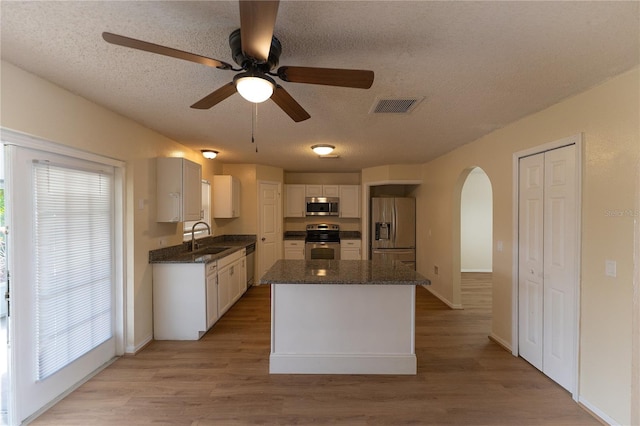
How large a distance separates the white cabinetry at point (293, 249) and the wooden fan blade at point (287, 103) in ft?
13.9

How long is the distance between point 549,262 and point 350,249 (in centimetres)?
384

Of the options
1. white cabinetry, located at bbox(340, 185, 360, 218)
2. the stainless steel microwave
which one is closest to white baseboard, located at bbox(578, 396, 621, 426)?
white cabinetry, located at bbox(340, 185, 360, 218)

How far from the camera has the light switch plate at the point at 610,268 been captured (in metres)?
1.95

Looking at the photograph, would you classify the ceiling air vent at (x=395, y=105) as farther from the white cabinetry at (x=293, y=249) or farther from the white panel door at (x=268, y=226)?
the white cabinetry at (x=293, y=249)

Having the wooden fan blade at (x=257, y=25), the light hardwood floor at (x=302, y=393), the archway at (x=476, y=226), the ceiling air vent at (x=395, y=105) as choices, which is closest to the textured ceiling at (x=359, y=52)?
the ceiling air vent at (x=395, y=105)

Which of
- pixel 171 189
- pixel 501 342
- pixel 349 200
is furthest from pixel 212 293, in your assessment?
pixel 349 200

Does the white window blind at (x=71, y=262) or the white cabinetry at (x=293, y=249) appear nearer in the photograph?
the white window blind at (x=71, y=262)

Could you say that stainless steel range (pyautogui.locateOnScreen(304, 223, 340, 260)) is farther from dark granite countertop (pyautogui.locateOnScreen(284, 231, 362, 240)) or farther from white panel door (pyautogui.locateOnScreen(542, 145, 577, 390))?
white panel door (pyautogui.locateOnScreen(542, 145, 577, 390))

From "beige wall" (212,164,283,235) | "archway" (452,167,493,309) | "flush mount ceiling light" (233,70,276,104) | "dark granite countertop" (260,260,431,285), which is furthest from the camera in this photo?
"archway" (452,167,493,309)

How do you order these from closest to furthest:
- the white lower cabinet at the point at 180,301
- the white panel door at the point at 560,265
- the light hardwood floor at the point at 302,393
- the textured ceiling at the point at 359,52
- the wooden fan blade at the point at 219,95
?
1. the textured ceiling at the point at 359,52
2. the wooden fan blade at the point at 219,95
3. the light hardwood floor at the point at 302,393
4. the white panel door at the point at 560,265
5. the white lower cabinet at the point at 180,301

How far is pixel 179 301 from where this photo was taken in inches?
129

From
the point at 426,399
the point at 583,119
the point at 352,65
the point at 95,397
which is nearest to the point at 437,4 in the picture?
the point at 352,65

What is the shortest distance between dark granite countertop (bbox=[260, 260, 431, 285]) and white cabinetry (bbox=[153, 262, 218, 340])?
1.03 metres

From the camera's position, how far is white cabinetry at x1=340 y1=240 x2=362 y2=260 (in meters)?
6.07
